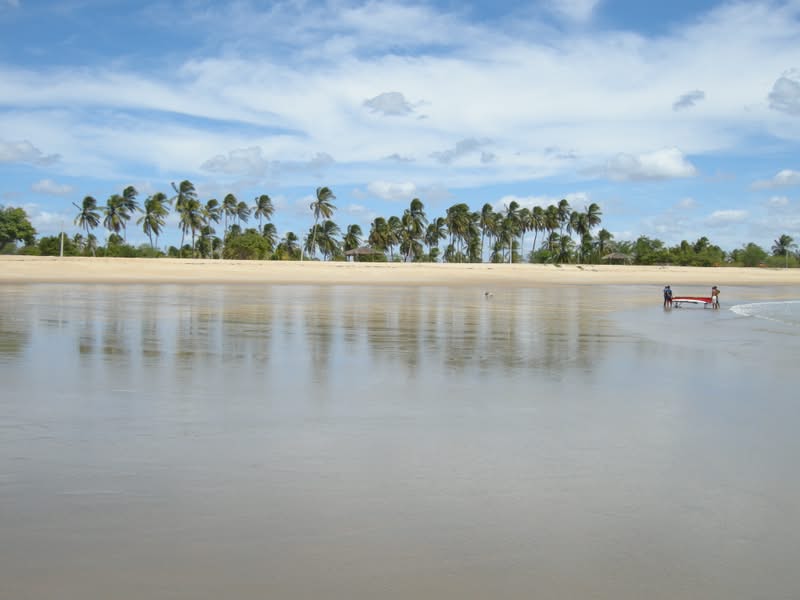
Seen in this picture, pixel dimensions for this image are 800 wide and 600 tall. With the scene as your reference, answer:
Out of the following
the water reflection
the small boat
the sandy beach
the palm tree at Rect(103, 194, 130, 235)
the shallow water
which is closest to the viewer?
the shallow water

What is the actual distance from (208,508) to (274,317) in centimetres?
1816

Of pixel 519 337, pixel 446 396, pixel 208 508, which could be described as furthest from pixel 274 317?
pixel 208 508

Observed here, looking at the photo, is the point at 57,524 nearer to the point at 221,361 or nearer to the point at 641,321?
the point at 221,361

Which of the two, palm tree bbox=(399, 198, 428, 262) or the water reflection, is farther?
palm tree bbox=(399, 198, 428, 262)

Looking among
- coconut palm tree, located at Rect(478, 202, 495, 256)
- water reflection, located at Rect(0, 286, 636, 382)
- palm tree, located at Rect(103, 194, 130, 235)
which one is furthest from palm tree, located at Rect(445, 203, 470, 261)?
water reflection, located at Rect(0, 286, 636, 382)

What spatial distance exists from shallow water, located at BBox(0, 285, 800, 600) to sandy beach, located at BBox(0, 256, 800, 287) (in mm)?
47575

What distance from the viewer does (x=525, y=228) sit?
14000 centimetres

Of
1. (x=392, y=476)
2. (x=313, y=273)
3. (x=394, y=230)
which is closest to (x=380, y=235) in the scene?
(x=394, y=230)

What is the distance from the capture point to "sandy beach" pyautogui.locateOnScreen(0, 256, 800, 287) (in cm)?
6103

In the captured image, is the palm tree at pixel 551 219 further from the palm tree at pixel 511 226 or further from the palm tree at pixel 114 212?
the palm tree at pixel 114 212

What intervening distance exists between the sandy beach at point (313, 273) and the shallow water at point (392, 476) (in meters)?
47.6

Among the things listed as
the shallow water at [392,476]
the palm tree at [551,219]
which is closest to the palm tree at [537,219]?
the palm tree at [551,219]

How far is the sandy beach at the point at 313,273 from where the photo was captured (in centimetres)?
6103

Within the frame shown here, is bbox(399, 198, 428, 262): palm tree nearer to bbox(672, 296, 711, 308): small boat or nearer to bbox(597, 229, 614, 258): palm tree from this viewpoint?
bbox(597, 229, 614, 258): palm tree
